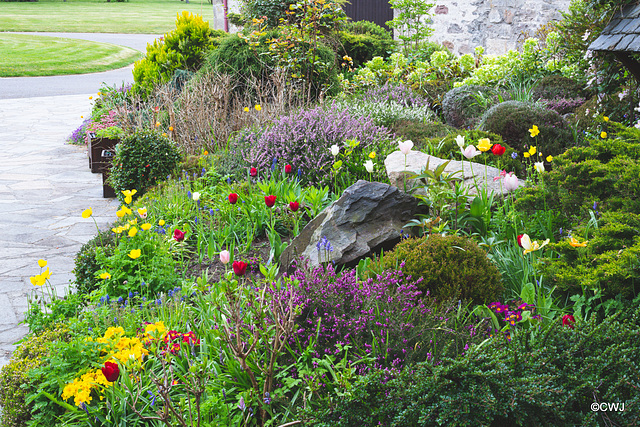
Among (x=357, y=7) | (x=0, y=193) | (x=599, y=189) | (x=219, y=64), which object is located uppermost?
(x=357, y=7)

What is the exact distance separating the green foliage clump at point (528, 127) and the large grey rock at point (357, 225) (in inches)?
92.7

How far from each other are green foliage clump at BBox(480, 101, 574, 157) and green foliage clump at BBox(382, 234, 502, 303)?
289 cm

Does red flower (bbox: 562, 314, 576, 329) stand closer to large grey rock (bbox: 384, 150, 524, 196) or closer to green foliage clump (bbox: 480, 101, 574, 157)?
large grey rock (bbox: 384, 150, 524, 196)

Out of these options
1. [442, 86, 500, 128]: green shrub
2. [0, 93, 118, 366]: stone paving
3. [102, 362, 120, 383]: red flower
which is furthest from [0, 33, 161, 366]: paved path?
[442, 86, 500, 128]: green shrub

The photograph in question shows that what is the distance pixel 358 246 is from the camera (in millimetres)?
3201

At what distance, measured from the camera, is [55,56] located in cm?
2044

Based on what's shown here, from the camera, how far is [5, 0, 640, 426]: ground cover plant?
5.94 ft

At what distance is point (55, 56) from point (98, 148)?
53.9ft

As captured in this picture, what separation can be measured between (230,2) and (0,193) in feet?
35.0

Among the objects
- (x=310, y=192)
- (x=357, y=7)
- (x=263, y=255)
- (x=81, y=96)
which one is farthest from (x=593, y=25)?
(x=81, y=96)

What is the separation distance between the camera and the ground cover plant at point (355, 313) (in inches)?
71.3

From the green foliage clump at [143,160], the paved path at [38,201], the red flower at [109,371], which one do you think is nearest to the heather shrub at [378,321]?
the red flower at [109,371]

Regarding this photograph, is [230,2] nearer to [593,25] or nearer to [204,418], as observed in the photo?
[593,25]

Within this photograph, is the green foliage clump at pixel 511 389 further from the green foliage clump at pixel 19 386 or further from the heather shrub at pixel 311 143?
the heather shrub at pixel 311 143
